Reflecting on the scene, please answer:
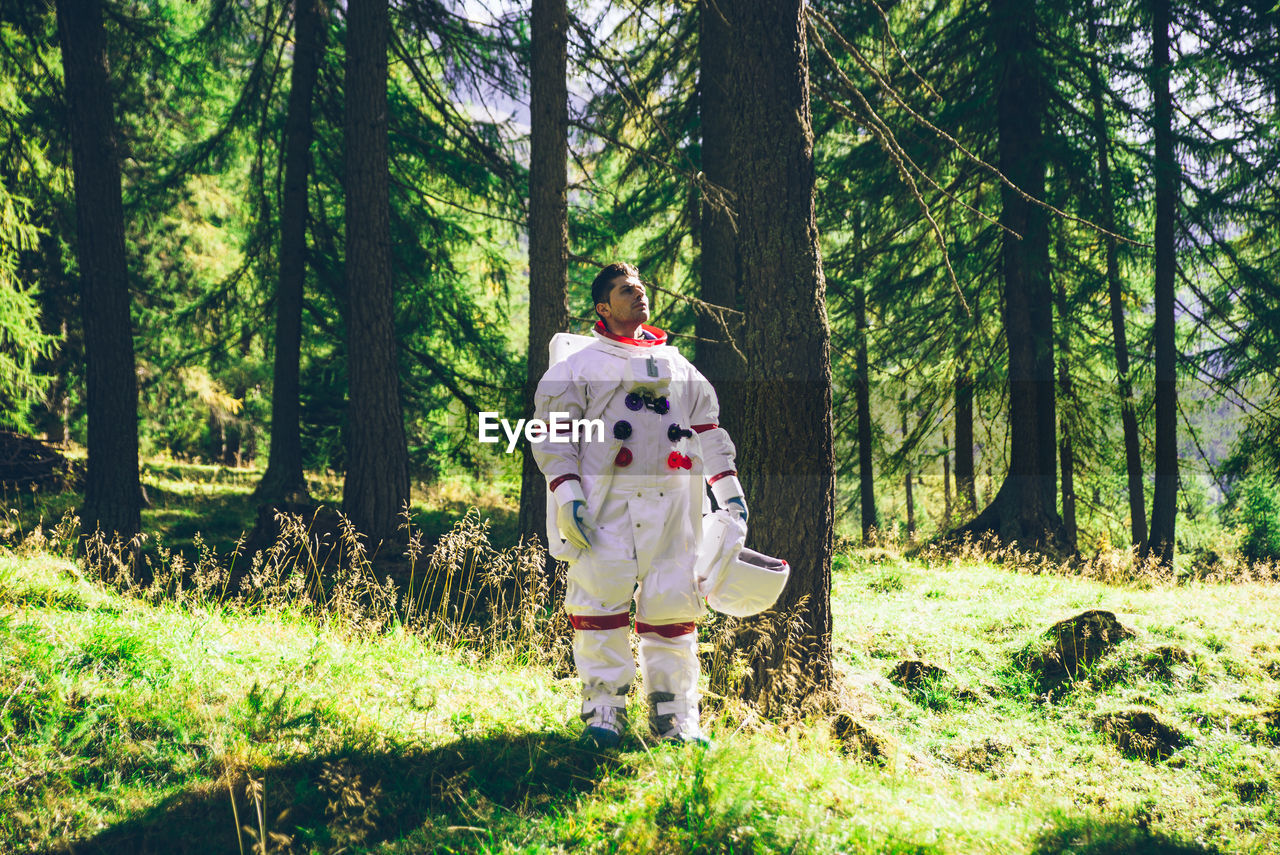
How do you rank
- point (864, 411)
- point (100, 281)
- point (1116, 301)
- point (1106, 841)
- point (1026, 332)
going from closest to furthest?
1. point (1106, 841)
2. point (100, 281)
3. point (1026, 332)
4. point (1116, 301)
5. point (864, 411)

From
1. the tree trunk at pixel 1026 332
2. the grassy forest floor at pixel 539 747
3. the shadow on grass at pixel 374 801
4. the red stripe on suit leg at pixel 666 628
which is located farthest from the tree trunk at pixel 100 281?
the tree trunk at pixel 1026 332

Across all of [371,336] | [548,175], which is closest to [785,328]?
[548,175]

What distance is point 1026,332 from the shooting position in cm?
1125

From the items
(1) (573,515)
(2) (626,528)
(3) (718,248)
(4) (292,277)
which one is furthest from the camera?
(4) (292,277)

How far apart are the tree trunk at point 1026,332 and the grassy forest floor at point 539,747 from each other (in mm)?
5055

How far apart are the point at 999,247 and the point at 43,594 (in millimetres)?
12863

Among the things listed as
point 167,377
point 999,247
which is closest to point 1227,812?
point 999,247

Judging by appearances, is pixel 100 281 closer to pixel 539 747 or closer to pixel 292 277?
pixel 292 277

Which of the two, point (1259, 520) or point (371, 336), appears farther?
point (1259, 520)

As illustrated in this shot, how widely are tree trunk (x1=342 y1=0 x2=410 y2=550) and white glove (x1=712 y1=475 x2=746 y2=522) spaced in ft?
20.0

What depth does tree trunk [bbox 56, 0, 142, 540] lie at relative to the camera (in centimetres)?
765

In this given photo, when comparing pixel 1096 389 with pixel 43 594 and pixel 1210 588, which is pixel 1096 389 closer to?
pixel 1210 588

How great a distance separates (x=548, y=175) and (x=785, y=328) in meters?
4.01

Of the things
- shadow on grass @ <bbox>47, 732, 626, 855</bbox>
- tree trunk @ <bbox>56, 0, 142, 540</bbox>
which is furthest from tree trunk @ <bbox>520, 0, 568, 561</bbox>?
tree trunk @ <bbox>56, 0, 142, 540</bbox>
